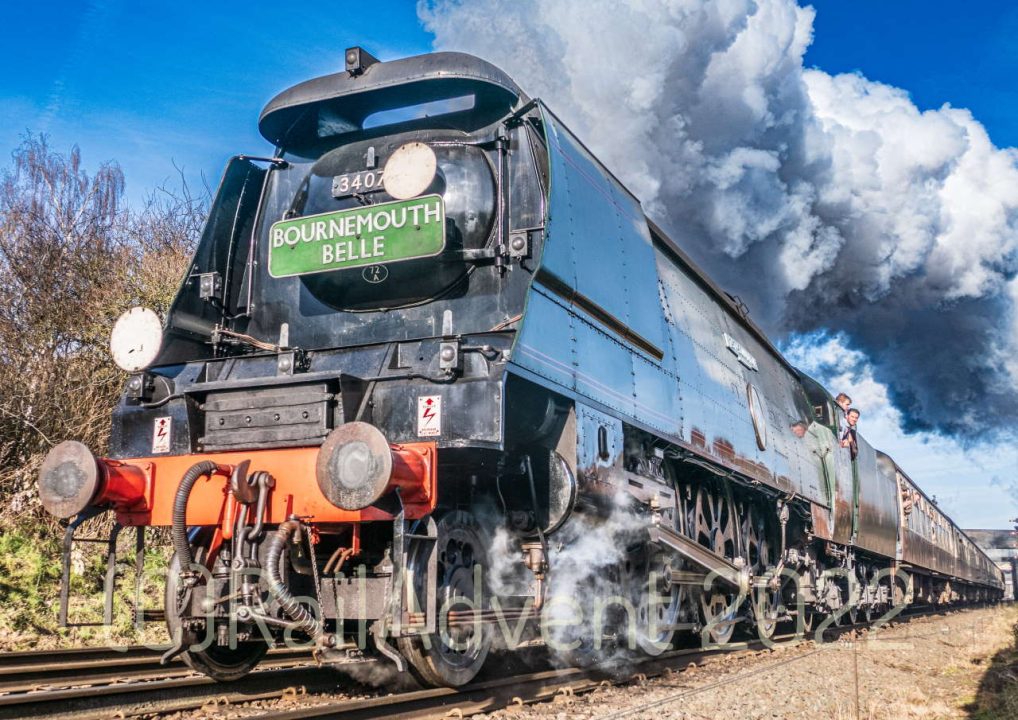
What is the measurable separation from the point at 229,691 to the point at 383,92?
3584 mm

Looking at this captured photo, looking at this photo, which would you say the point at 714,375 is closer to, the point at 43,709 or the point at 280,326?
the point at 280,326

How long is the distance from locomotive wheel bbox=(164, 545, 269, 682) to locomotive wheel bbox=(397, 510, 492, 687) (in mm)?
996

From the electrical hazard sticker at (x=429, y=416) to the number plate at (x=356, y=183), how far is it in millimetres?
1458

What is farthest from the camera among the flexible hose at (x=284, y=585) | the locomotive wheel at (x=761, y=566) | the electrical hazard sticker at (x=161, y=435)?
the locomotive wheel at (x=761, y=566)

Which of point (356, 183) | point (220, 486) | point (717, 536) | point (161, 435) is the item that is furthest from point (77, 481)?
point (717, 536)

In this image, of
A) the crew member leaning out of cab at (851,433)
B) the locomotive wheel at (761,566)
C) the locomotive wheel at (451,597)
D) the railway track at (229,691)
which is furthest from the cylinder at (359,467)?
the crew member leaning out of cab at (851,433)

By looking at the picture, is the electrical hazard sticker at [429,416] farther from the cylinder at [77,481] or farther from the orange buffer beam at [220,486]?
the cylinder at [77,481]

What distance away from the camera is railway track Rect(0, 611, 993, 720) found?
171 inches

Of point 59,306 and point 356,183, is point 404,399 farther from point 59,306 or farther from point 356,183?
point 59,306

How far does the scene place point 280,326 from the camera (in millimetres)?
5402

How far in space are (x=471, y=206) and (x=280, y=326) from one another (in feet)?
4.53

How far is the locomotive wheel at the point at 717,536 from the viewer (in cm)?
757

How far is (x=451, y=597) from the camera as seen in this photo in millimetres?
4512

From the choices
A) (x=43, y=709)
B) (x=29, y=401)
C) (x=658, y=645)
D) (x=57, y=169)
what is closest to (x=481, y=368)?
(x=43, y=709)
